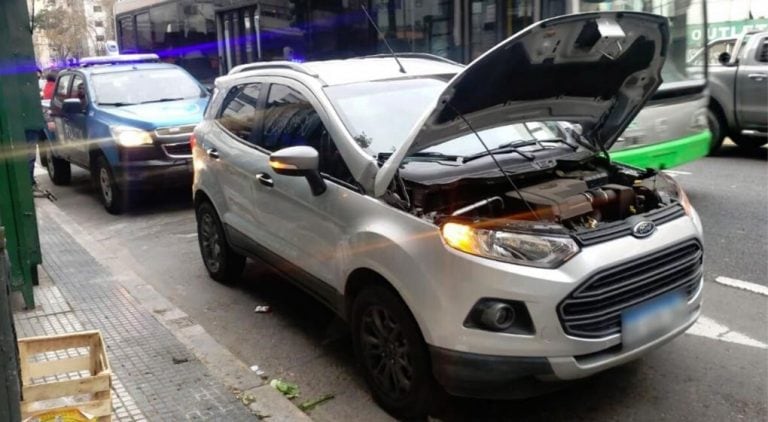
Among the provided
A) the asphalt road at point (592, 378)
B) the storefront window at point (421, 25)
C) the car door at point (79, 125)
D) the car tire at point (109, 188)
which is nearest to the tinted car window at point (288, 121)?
the asphalt road at point (592, 378)

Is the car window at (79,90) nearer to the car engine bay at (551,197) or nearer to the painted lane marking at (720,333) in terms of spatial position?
the car engine bay at (551,197)

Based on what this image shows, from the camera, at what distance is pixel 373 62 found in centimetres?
501

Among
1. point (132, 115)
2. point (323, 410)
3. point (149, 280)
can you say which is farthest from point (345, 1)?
point (323, 410)

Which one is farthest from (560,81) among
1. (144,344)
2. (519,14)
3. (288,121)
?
(519,14)

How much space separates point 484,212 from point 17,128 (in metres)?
3.48

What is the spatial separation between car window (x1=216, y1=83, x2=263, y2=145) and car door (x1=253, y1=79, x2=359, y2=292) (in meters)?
0.17

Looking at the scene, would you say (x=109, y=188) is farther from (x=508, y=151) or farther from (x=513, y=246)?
(x=513, y=246)

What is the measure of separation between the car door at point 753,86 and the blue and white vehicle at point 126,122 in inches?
299

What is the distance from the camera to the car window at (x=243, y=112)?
201 inches

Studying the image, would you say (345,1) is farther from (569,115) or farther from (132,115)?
(569,115)

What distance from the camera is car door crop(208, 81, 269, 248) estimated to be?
499 cm

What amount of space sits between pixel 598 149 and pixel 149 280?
4018mm

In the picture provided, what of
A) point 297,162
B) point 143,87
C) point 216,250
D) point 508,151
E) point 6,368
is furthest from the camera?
point 143,87

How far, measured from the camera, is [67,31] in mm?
56844
